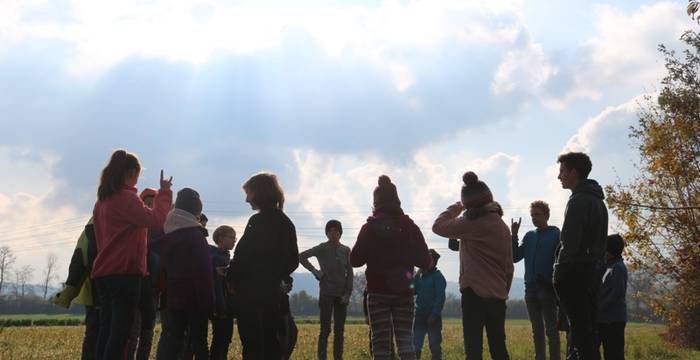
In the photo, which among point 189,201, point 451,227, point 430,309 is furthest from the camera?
point 430,309

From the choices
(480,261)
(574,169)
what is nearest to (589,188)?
(574,169)

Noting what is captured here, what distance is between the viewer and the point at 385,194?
7703 mm

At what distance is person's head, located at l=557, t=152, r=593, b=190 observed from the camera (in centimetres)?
751

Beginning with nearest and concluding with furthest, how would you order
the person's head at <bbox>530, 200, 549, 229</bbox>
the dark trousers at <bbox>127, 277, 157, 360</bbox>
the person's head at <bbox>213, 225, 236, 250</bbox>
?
the dark trousers at <bbox>127, 277, 157, 360</bbox> < the person's head at <bbox>213, 225, 236, 250</bbox> < the person's head at <bbox>530, 200, 549, 229</bbox>

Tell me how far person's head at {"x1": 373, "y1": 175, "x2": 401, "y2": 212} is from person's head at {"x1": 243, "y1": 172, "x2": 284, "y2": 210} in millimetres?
1050

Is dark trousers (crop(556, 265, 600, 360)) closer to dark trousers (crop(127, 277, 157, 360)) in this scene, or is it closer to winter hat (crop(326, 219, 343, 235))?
dark trousers (crop(127, 277, 157, 360))

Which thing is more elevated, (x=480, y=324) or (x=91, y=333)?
(x=480, y=324)

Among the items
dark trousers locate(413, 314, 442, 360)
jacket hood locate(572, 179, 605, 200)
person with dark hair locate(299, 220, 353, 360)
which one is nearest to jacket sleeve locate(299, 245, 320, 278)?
person with dark hair locate(299, 220, 353, 360)

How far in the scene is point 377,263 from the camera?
7.52 meters

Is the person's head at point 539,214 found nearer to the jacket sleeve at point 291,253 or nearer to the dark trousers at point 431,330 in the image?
the dark trousers at point 431,330

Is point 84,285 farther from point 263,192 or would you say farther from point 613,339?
point 613,339

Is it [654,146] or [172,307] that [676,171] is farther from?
[172,307]

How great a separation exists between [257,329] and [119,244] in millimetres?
1656

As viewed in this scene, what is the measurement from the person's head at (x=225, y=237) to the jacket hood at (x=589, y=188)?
4645mm
